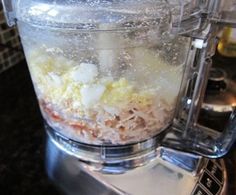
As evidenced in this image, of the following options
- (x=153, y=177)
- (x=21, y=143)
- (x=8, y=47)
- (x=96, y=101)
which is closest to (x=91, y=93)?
(x=96, y=101)

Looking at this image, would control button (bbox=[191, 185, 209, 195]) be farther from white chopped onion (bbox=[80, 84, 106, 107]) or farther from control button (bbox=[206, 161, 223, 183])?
white chopped onion (bbox=[80, 84, 106, 107])

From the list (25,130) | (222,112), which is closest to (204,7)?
(222,112)

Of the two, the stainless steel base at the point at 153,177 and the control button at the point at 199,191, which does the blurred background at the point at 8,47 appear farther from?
the control button at the point at 199,191

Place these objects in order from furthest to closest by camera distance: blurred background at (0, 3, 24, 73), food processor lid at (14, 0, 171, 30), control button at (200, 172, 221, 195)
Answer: blurred background at (0, 3, 24, 73), control button at (200, 172, 221, 195), food processor lid at (14, 0, 171, 30)

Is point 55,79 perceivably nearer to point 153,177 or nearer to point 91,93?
point 91,93

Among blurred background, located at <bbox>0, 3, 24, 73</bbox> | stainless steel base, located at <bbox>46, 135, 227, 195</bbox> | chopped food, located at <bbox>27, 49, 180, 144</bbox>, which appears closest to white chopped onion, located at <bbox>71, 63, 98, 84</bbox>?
chopped food, located at <bbox>27, 49, 180, 144</bbox>

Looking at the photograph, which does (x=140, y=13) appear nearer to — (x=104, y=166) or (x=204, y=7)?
(x=204, y=7)
